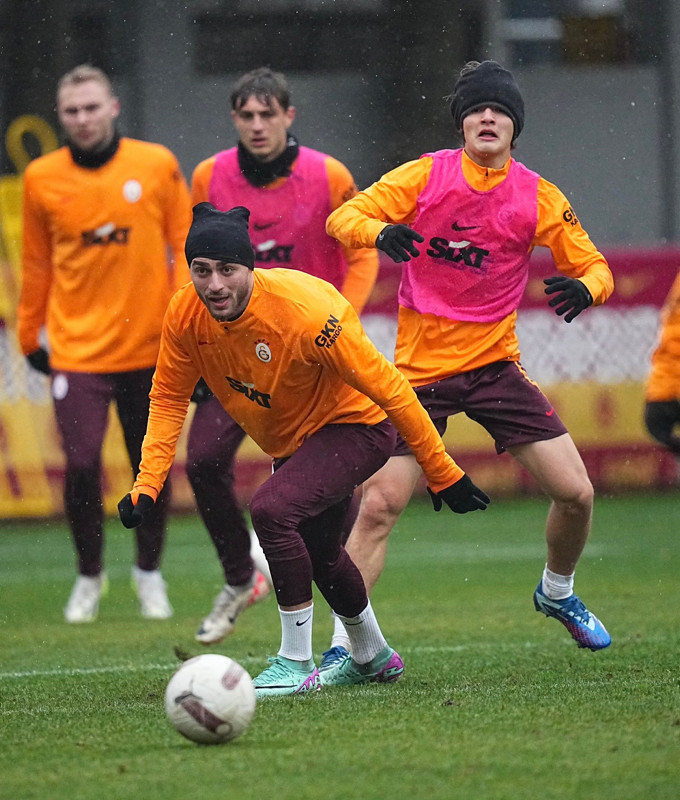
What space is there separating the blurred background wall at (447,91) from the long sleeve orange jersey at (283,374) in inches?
300

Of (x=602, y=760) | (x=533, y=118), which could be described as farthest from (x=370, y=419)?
(x=533, y=118)

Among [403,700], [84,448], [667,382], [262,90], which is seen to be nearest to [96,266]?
[84,448]

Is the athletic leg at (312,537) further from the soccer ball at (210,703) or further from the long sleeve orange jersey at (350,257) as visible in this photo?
the long sleeve orange jersey at (350,257)

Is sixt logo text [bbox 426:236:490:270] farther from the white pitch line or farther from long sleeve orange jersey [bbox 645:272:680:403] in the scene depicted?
long sleeve orange jersey [bbox 645:272:680:403]

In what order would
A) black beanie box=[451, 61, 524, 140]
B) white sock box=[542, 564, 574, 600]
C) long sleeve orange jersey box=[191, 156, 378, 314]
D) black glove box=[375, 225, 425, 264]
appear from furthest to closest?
long sleeve orange jersey box=[191, 156, 378, 314] < white sock box=[542, 564, 574, 600] < black beanie box=[451, 61, 524, 140] < black glove box=[375, 225, 425, 264]

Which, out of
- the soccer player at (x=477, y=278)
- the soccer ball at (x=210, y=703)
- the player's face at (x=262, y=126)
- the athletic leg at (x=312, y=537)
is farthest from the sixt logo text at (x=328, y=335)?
the player's face at (x=262, y=126)

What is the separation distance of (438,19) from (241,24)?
6.10 ft

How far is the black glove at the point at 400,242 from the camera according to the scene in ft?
18.6

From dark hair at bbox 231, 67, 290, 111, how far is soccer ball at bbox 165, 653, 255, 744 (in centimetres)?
324

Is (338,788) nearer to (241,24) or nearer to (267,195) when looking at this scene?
(267,195)

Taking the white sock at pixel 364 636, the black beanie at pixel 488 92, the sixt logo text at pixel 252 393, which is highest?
the black beanie at pixel 488 92

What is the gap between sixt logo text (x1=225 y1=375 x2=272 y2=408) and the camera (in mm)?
5531

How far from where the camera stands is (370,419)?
5.69m

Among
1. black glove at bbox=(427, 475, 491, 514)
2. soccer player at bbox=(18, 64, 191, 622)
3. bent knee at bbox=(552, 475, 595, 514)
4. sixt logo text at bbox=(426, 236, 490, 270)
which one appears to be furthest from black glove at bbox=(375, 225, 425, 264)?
soccer player at bbox=(18, 64, 191, 622)
